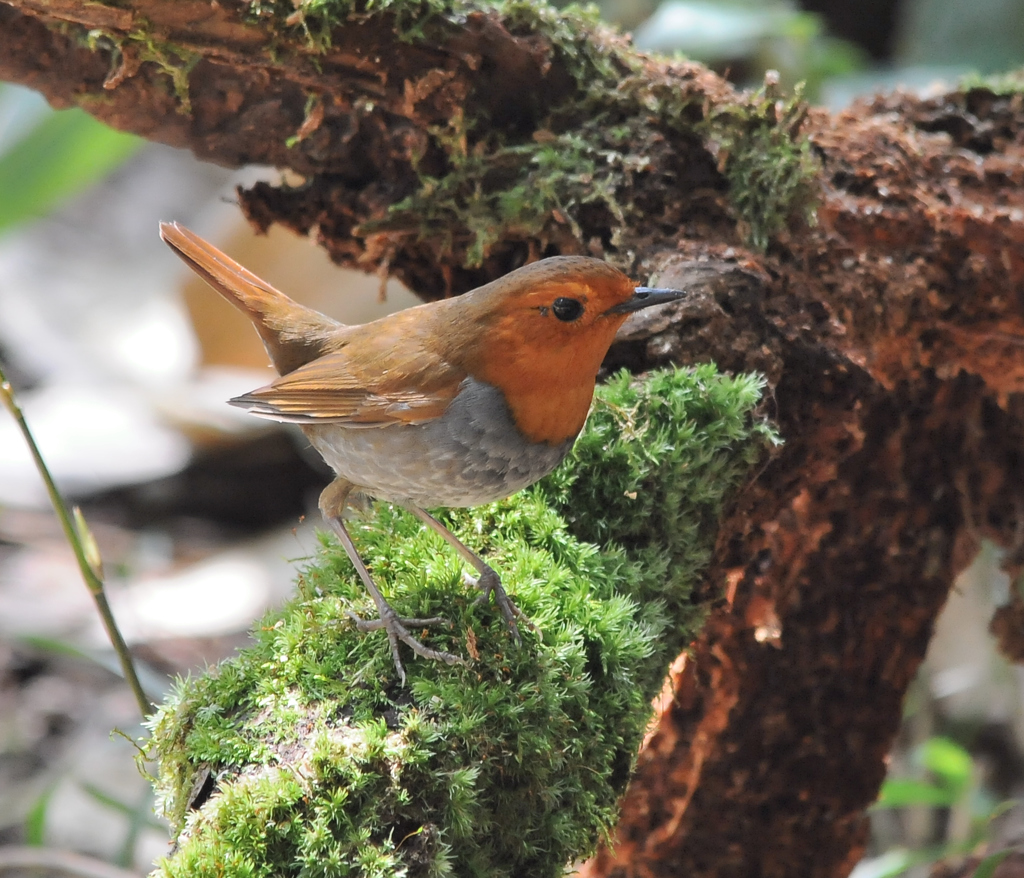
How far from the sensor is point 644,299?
102 inches

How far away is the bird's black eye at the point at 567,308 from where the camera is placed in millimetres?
2588

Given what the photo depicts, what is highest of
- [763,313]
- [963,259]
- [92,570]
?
[963,259]

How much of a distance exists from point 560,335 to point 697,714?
1421 millimetres

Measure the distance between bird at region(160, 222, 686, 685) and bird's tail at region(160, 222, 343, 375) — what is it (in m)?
0.28

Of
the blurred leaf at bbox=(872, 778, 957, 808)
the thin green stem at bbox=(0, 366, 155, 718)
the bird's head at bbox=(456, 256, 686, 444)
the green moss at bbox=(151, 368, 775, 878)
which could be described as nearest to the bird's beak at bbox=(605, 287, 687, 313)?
the bird's head at bbox=(456, 256, 686, 444)

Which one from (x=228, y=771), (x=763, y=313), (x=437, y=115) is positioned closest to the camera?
(x=228, y=771)

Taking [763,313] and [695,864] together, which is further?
[695,864]

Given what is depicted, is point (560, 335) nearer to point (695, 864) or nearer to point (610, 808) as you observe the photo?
point (610, 808)

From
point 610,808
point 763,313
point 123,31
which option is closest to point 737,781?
point 610,808

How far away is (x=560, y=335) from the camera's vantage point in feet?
8.59

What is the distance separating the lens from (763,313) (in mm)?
2979

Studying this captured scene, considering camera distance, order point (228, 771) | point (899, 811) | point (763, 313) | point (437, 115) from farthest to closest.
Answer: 1. point (899, 811)
2. point (437, 115)
3. point (763, 313)
4. point (228, 771)

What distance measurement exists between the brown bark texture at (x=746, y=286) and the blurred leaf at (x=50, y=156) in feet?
7.32

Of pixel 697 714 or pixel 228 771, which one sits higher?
pixel 697 714
